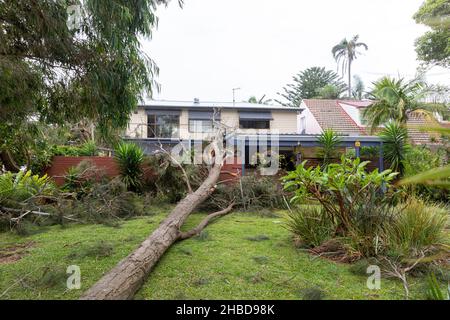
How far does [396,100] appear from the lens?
12.5m

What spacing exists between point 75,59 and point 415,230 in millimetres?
5203

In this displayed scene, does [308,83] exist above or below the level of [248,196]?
above

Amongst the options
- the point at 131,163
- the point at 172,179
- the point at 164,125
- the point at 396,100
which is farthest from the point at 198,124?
the point at 396,100

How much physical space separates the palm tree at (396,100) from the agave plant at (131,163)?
31.8 ft

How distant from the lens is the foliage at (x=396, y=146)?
10.9 m

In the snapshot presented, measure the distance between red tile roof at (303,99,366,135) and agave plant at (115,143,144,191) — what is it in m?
12.3

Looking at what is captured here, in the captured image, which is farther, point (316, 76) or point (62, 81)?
point (316, 76)

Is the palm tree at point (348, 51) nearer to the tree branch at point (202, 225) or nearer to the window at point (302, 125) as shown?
the window at point (302, 125)

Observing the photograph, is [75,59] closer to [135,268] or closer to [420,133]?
[135,268]

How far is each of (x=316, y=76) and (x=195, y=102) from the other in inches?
875

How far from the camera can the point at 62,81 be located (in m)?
4.54

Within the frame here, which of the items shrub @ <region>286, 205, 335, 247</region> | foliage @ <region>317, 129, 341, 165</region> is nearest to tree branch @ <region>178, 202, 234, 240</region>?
shrub @ <region>286, 205, 335, 247</region>
